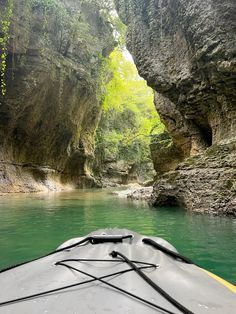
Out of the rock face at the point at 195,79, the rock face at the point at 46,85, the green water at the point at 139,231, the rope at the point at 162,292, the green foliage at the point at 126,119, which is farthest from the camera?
the green foliage at the point at 126,119

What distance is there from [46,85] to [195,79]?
31.5ft

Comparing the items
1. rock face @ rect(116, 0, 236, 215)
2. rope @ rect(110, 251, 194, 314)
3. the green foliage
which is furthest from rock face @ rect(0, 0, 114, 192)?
rope @ rect(110, 251, 194, 314)

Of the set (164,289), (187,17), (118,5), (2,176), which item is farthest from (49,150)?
(164,289)

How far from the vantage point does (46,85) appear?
15.9 meters

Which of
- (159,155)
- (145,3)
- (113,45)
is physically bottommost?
(159,155)

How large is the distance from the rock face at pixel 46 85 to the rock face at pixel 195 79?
5.14m

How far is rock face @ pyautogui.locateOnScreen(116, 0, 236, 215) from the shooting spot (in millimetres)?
6859

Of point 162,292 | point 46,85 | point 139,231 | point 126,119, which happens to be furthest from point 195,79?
point 126,119

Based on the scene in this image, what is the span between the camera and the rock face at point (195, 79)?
6.86m

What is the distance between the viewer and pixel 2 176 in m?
15.0

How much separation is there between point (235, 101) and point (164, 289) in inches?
309

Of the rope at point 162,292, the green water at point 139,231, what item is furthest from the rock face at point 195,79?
the rope at point 162,292

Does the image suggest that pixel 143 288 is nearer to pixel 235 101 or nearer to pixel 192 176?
pixel 192 176

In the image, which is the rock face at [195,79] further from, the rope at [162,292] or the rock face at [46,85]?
the rock face at [46,85]
